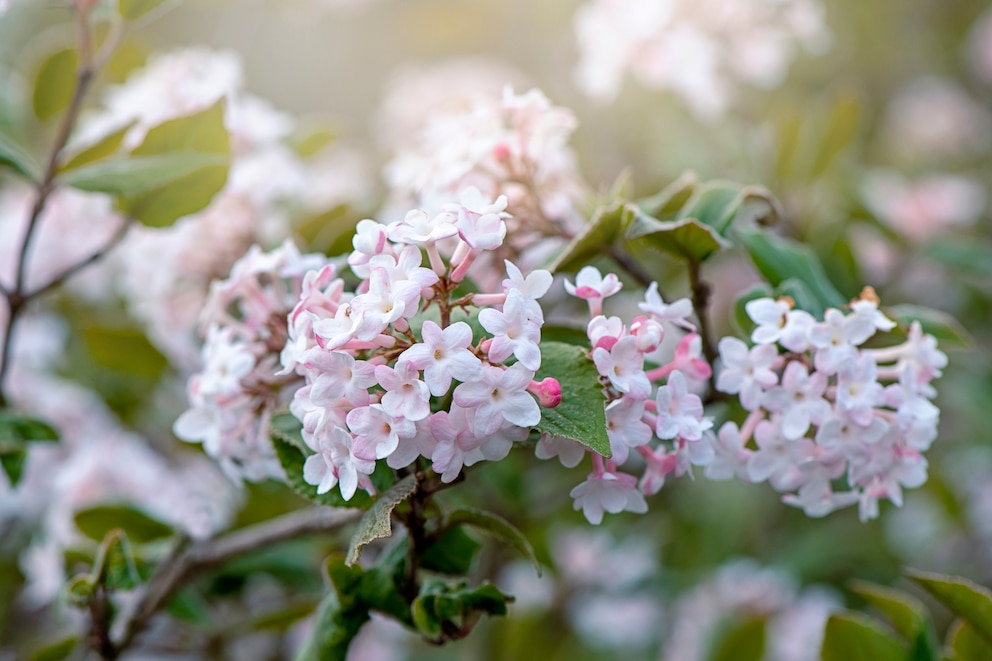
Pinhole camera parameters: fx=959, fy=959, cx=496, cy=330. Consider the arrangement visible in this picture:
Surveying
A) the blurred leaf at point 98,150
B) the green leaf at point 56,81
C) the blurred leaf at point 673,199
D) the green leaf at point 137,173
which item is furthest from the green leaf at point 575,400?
the green leaf at point 56,81

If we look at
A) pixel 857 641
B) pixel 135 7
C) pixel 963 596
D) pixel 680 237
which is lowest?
pixel 857 641

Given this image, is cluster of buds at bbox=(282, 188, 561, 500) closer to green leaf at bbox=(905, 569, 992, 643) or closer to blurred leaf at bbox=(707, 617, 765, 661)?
green leaf at bbox=(905, 569, 992, 643)

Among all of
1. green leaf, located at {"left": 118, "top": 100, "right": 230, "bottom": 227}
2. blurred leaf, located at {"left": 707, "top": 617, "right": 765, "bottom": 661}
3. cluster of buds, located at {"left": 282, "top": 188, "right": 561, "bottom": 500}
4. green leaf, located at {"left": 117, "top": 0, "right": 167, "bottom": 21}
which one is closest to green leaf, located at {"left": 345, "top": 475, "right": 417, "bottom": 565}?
cluster of buds, located at {"left": 282, "top": 188, "right": 561, "bottom": 500}

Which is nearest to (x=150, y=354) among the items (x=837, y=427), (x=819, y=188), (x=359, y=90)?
(x=837, y=427)

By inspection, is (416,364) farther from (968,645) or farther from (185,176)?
(968,645)

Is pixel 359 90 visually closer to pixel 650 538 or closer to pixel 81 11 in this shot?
pixel 650 538

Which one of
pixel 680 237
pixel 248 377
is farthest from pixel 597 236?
pixel 248 377
